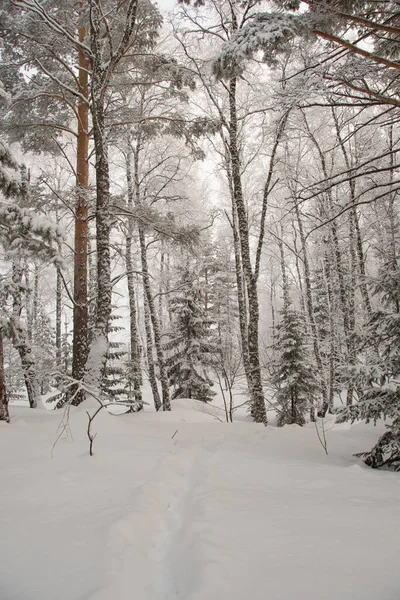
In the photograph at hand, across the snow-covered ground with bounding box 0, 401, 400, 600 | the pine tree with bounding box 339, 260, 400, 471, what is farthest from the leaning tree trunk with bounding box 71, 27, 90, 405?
the pine tree with bounding box 339, 260, 400, 471

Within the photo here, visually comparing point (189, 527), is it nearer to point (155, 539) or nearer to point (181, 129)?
point (155, 539)

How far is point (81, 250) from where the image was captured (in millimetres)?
6762

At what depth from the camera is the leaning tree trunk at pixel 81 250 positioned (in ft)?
20.6

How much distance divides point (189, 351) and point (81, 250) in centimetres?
662

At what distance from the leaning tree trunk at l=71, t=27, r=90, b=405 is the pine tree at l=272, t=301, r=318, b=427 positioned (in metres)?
6.55

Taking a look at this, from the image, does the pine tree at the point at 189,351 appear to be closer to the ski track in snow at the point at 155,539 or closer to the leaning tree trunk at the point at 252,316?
the leaning tree trunk at the point at 252,316

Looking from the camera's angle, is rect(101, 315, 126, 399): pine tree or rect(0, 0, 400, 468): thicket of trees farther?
rect(101, 315, 126, 399): pine tree

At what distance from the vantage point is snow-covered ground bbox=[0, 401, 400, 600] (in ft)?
4.60

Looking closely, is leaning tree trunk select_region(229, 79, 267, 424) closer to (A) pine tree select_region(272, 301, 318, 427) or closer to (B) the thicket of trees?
(B) the thicket of trees

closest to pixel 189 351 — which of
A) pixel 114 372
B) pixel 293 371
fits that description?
pixel 114 372

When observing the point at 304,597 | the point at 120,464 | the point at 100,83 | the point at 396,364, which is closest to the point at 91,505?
the point at 120,464

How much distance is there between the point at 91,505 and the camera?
2273mm

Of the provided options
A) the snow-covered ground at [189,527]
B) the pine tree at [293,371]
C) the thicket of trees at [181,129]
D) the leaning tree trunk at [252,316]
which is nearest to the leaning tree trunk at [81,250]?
the thicket of trees at [181,129]

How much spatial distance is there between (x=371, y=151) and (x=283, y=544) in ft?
44.4
